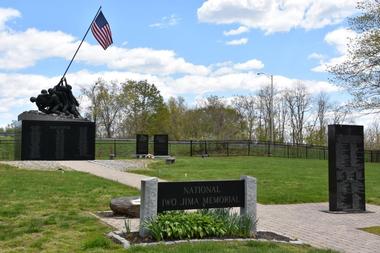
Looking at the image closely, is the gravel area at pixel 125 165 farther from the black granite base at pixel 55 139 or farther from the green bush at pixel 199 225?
the green bush at pixel 199 225

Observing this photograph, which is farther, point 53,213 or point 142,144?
point 142,144

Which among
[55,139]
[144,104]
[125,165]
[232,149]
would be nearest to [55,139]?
[55,139]

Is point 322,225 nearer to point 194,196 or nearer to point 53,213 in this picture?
point 194,196

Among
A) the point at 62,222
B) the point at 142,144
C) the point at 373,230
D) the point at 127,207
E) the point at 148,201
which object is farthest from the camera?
the point at 142,144

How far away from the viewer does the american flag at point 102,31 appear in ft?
42.3

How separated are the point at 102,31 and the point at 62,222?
546cm

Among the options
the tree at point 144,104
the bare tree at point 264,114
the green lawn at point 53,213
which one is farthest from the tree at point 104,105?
the green lawn at point 53,213

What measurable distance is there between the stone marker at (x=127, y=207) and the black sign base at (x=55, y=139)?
130cm

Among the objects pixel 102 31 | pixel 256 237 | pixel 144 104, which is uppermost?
pixel 144 104

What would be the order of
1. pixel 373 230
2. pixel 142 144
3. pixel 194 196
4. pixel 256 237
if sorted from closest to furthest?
pixel 256 237 → pixel 194 196 → pixel 373 230 → pixel 142 144

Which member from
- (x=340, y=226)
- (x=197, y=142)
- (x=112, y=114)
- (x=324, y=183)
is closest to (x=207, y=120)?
(x=112, y=114)

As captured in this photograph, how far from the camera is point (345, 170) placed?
13.2 meters

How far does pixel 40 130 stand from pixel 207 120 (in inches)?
2418

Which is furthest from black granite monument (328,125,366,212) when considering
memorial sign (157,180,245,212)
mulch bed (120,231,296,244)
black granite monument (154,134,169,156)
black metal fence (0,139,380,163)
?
black metal fence (0,139,380,163)
